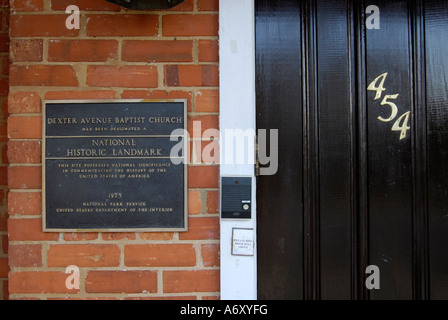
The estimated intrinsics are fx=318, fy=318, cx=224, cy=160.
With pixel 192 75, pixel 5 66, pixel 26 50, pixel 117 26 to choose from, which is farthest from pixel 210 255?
pixel 5 66

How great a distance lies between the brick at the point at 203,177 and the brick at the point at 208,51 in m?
0.51

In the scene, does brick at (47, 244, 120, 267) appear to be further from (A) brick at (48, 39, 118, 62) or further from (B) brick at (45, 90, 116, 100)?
(A) brick at (48, 39, 118, 62)

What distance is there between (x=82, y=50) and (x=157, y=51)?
35cm

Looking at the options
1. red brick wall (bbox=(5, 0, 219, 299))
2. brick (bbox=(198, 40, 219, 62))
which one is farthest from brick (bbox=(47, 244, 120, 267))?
brick (bbox=(198, 40, 219, 62))

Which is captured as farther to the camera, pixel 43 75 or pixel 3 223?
pixel 3 223

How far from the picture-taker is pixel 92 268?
4.83 feet

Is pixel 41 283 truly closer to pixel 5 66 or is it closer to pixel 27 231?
pixel 27 231

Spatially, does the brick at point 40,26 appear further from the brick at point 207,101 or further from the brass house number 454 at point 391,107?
the brass house number 454 at point 391,107

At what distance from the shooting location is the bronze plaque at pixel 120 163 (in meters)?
1.48

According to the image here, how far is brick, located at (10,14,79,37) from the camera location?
4.83 ft

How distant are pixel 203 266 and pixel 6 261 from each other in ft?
3.31

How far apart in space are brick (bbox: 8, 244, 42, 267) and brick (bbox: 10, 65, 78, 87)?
75 cm

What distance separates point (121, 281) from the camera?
4.83ft
